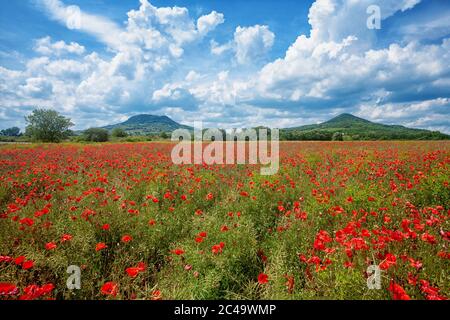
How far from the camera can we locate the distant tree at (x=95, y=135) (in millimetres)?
59312

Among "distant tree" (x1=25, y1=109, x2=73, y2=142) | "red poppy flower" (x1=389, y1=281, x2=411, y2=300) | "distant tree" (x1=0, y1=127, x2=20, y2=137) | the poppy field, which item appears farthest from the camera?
"distant tree" (x1=0, y1=127, x2=20, y2=137)

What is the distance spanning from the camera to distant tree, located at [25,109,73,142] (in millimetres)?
54906

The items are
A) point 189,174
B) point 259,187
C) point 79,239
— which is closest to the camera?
point 79,239

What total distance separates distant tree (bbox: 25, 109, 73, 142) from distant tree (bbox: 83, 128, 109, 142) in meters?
5.38

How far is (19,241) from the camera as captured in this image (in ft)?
11.2

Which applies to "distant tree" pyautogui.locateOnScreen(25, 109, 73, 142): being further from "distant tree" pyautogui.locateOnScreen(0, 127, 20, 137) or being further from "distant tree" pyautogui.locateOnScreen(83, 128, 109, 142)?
"distant tree" pyautogui.locateOnScreen(0, 127, 20, 137)

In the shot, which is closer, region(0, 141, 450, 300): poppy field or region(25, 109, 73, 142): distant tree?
region(0, 141, 450, 300): poppy field

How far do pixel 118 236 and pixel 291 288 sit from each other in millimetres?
2686

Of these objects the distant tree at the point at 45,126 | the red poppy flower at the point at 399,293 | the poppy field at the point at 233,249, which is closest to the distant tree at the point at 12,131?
the distant tree at the point at 45,126

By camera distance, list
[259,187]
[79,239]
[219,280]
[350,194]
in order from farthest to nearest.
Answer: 1. [259,187]
2. [350,194]
3. [79,239]
4. [219,280]

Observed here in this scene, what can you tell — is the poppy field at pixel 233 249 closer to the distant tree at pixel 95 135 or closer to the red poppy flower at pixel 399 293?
the red poppy flower at pixel 399 293

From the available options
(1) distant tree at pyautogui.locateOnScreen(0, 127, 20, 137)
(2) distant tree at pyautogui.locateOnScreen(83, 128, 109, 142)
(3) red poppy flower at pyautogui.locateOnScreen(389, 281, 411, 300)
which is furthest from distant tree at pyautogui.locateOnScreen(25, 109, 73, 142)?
(3) red poppy flower at pyautogui.locateOnScreen(389, 281, 411, 300)
